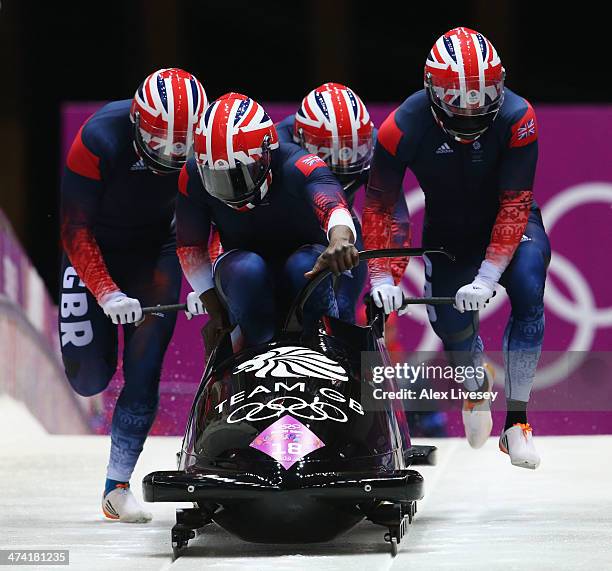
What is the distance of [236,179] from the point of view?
5332 millimetres

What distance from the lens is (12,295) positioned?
30.1 ft

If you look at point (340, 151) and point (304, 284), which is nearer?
point (304, 284)

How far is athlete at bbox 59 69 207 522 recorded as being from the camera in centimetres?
591

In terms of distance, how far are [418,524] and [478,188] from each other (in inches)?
57.9

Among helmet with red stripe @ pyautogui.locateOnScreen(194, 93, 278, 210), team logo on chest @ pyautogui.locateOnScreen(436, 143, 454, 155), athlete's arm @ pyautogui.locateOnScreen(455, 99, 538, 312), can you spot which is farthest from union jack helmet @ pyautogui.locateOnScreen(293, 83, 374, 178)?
helmet with red stripe @ pyautogui.locateOnScreen(194, 93, 278, 210)

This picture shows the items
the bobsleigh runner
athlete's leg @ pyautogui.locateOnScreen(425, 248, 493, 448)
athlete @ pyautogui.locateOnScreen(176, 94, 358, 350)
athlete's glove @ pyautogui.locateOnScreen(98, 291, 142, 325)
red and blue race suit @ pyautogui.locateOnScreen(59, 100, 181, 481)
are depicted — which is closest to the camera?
the bobsleigh runner

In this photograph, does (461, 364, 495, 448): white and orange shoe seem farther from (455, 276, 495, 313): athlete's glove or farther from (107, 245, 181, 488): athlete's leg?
(107, 245, 181, 488): athlete's leg

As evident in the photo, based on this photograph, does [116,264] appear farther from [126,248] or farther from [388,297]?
[388,297]

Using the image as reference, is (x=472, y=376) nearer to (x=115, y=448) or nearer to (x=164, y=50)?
(x=115, y=448)

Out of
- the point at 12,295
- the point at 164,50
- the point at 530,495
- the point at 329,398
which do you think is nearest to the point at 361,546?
the point at 329,398

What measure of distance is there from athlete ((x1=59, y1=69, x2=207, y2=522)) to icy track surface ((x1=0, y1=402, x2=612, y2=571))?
42cm

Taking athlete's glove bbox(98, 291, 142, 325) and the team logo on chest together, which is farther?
the team logo on chest

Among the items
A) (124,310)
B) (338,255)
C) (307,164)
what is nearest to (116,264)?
(124,310)

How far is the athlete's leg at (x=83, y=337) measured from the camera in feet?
20.5
